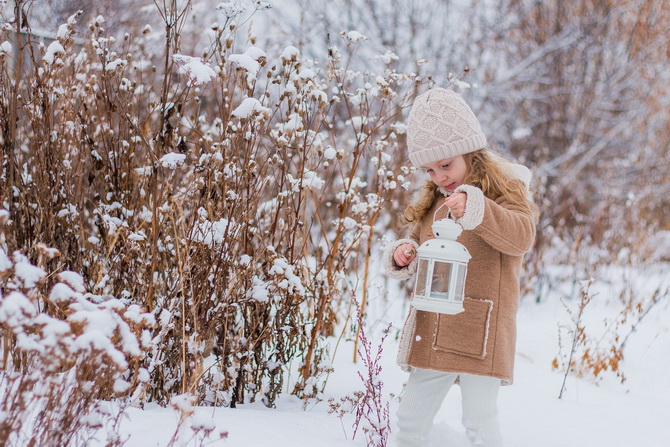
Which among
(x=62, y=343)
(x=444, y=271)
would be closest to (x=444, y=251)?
(x=444, y=271)

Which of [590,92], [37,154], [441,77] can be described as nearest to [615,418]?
[37,154]

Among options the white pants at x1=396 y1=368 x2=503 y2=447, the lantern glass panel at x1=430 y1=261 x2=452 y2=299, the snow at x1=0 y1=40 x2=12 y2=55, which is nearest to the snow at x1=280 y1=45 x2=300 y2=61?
the lantern glass panel at x1=430 y1=261 x2=452 y2=299

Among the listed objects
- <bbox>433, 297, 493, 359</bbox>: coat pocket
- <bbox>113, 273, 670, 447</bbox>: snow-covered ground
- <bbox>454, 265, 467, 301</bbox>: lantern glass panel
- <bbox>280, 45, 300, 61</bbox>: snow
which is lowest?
<bbox>113, 273, 670, 447</bbox>: snow-covered ground

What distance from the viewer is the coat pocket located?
7.29 feet

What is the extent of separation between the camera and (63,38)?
107 inches

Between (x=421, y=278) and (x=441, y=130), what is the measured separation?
1.80 ft

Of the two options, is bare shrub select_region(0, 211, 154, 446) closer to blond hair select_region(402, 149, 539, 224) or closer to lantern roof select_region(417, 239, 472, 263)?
lantern roof select_region(417, 239, 472, 263)

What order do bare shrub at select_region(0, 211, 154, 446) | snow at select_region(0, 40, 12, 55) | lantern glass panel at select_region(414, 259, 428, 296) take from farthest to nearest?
snow at select_region(0, 40, 12, 55)
lantern glass panel at select_region(414, 259, 428, 296)
bare shrub at select_region(0, 211, 154, 446)

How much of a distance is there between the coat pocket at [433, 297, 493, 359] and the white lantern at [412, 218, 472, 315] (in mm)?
131

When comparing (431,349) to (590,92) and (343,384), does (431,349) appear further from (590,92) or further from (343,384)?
(590,92)

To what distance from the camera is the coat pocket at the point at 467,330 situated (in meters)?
2.22

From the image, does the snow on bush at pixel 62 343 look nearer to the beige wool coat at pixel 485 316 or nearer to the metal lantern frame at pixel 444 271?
the metal lantern frame at pixel 444 271

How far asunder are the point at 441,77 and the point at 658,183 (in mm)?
4625

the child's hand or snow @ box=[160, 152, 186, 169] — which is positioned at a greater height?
snow @ box=[160, 152, 186, 169]
